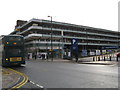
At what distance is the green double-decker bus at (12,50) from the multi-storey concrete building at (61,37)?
19945 millimetres

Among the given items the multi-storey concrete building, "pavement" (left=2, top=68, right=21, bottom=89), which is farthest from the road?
the multi-storey concrete building

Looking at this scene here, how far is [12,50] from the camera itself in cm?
1658

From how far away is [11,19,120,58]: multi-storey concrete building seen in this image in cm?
4972

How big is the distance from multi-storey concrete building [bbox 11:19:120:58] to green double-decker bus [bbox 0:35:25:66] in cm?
1995

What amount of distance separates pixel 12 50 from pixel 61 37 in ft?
116

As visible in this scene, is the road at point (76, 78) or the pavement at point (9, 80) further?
the pavement at point (9, 80)

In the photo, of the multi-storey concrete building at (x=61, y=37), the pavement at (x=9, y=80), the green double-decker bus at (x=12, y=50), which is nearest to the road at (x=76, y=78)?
the pavement at (x=9, y=80)

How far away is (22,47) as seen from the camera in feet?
56.4

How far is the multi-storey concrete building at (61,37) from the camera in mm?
49716

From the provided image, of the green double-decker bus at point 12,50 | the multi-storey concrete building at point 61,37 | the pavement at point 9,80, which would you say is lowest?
the pavement at point 9,80

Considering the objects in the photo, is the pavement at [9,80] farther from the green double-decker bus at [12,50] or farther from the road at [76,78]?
the green double-decker bus at [12,50]

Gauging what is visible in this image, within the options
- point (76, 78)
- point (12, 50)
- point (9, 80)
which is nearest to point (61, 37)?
point (12, 50)

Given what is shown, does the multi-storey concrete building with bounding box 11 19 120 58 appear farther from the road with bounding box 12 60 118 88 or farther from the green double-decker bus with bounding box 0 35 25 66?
the road with bounding box 12 60 118 88

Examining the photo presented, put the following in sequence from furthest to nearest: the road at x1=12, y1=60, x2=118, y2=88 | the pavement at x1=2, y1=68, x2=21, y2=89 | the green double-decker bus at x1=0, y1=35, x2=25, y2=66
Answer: the green double-decker bus at x1=0, y1=35, x2=25, y2=66, the pavement at x1=2, y1=68, x2=21, y2=89, the road at x1=12, y1=60, x2=118, y2=88
